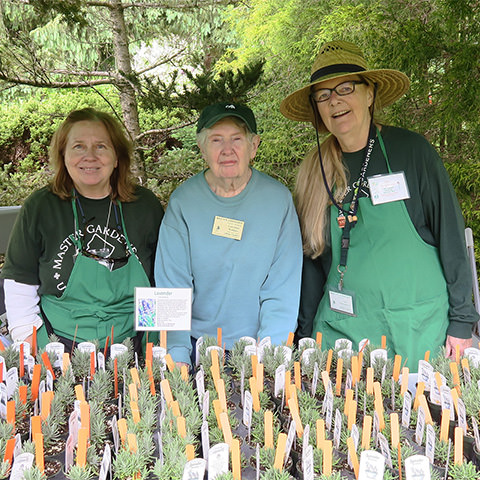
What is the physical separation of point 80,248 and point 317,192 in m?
1.10

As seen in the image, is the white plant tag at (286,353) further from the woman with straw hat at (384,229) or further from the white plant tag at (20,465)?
Answer: the white plant tag at (20,465)

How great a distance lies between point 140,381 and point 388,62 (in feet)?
9.44

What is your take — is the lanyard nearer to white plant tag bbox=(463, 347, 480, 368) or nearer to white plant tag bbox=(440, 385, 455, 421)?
white plant tag bbox=(463, 347, 480, 368)

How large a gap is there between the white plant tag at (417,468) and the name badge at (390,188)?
47.2 inches

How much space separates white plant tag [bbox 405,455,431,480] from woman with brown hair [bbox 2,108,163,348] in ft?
4.76

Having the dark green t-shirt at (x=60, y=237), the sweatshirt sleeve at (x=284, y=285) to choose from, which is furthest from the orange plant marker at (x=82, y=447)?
the dark green t-shirt at (x=60, y=237)

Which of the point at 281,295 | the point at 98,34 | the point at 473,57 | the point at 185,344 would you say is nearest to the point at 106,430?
the point at 185,344

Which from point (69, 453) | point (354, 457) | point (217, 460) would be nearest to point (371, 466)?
point (354, 457)

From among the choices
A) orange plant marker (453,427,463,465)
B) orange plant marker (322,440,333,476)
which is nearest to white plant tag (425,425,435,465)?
orange plant marker (453,427,463,465)

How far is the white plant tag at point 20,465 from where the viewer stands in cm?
101

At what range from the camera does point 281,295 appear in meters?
2.05

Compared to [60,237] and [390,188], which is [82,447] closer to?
[60,237]

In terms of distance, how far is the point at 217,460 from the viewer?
1.03 metres

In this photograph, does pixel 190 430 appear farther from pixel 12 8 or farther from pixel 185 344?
pixel 12 8
